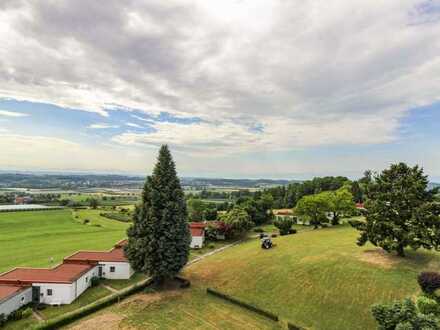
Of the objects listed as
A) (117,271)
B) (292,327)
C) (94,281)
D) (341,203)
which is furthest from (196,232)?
(292,327)

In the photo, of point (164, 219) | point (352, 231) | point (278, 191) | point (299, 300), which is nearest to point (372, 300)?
point (299, 300)

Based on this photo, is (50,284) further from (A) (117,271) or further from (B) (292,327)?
(B) (292,327)

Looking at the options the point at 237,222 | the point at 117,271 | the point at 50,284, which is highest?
the point at 237,222

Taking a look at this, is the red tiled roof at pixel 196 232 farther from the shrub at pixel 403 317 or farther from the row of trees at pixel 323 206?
the shrub at pixel 403 317

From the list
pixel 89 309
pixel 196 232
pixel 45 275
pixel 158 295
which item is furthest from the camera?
pixel 196 232

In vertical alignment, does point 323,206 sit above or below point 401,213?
below

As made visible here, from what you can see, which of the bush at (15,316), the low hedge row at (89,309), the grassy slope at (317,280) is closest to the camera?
the low hedge row at (89,309)

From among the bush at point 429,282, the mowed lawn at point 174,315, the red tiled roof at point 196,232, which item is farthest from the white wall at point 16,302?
the bush at point 429,282
